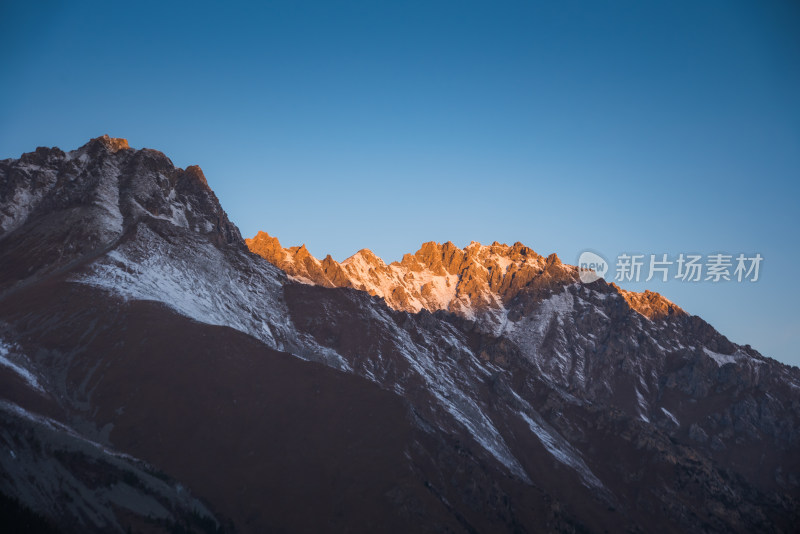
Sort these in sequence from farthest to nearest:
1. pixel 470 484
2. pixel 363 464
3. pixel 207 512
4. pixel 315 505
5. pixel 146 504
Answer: pixel 470 484
pixel 363 464
pixel 315 505
pixel 207 512
pixel 146 504

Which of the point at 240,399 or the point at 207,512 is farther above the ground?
the point at 240,399

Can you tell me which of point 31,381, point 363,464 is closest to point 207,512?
point 363,464

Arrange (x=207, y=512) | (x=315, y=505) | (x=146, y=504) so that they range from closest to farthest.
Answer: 1. (x=146, y=504)
2. (x=207, y=512)
3. (x=315, y=505)

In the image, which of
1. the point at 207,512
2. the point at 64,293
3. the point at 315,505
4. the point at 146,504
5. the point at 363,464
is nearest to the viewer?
the point at 146,504

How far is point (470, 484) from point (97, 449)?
87.6m

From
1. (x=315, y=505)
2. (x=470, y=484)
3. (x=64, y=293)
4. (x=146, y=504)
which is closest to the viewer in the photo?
(x=146, y=504)

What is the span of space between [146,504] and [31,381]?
47.6 meters

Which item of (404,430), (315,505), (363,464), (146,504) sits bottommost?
(146,504)

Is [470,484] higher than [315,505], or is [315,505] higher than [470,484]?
[470,484]

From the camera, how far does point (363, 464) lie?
168875mm

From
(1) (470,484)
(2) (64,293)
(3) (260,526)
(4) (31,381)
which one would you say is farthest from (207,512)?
(2) (64,293)

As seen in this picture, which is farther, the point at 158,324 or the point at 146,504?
the point at 158,324

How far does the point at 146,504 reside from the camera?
13088 centimetres

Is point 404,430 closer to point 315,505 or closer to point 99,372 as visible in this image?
point 315,505
